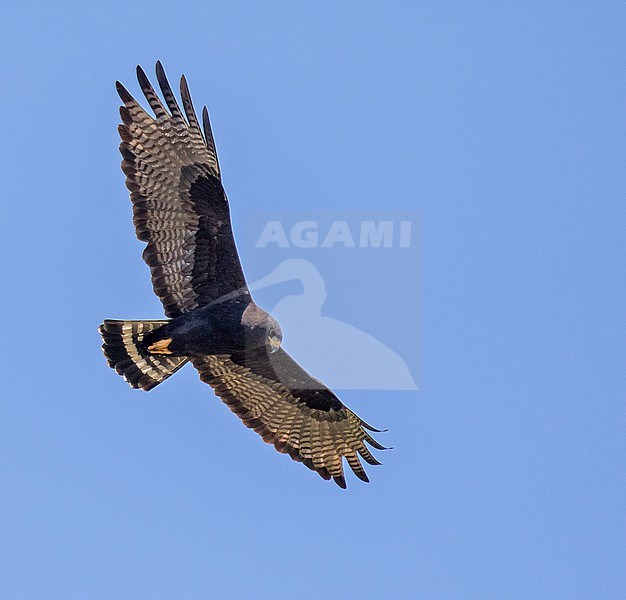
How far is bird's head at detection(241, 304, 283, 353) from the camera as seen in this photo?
15180mm

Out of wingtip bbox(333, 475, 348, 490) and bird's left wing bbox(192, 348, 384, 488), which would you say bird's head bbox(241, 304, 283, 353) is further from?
wingtip bbox(333, 475, 348, 490)

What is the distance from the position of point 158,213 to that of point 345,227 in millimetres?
2042

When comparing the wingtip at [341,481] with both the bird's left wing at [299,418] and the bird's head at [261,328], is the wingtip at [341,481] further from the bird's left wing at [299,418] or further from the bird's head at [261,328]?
the bird's head at [261,328]

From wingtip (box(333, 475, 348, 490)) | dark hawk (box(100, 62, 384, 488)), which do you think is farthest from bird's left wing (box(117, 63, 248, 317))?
wingtip (box(333, 475, 348, 490))

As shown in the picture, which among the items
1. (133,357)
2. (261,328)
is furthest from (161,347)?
(261,328)

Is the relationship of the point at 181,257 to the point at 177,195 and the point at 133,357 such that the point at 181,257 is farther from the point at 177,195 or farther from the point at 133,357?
the point at 133,357

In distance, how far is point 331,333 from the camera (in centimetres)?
1623

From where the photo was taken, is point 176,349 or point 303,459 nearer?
point 176,349

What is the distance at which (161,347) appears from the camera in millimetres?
15461

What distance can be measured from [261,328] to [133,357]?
169cm

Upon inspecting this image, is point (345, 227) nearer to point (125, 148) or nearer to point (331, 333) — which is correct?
point (331, 333)

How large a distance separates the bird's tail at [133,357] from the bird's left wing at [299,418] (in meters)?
0.53

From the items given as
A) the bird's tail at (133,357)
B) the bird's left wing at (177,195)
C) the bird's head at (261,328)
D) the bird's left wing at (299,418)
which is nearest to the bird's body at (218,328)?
the bird's head at (261,328)

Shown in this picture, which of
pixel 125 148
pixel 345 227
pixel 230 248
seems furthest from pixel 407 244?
pixel 125 148
